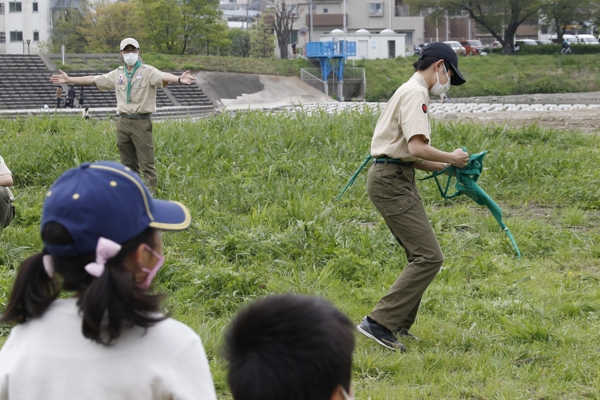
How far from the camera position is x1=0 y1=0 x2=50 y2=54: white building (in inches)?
2505

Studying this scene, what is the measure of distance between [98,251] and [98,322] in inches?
6.0

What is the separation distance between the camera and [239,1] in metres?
130

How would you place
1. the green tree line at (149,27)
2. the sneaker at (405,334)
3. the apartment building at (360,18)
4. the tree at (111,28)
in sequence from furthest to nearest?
the apartment building at (360,18)
the tree at (111,28)
the green tree line at (149,27)
the sneaker at (405,334)

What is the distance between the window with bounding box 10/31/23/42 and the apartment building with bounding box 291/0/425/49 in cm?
2408

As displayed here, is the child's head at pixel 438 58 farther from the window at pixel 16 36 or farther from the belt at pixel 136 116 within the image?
the window at pixel 16 36

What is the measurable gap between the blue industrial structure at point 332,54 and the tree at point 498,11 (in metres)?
12.4

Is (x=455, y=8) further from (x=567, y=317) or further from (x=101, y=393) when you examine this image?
(x=101, y=393)

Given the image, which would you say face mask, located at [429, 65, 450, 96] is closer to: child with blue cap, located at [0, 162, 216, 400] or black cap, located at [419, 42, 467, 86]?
black cap, located at [419, 42, 467, 86]

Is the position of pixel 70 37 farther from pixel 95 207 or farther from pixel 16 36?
pixel 95 207

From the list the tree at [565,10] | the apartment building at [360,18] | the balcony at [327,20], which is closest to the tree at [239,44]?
the apartment building at [360,18]

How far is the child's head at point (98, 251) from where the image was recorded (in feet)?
5.21

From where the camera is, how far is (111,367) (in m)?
1.58

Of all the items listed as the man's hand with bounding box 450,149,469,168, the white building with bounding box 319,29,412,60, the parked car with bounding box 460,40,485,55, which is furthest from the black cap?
the parked car with bounding box 460,40,485,55

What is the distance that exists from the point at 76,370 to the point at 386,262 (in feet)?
15.8
